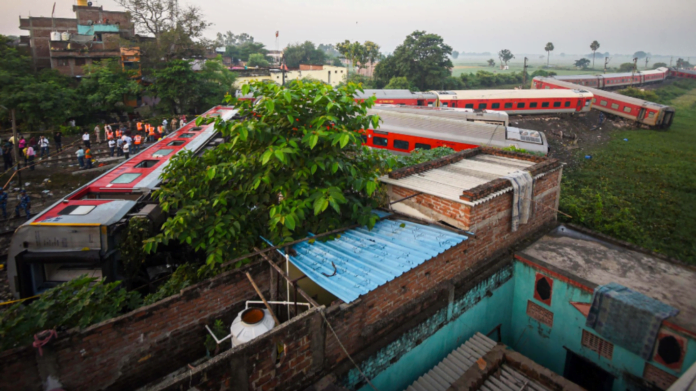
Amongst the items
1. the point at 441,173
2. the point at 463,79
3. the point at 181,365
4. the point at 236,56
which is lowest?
the point at 181,365

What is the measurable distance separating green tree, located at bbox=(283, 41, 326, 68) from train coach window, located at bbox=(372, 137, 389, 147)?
181ft

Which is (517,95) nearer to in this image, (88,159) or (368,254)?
(368,254)

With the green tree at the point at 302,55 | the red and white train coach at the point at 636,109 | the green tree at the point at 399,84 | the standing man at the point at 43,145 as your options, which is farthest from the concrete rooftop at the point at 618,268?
the green tree at the point at 302,55

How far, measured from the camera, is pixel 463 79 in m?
58.0

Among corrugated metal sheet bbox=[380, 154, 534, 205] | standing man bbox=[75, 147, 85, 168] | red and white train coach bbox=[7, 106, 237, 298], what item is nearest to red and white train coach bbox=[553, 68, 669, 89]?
corrugated metal sheet bbox=[380, 154, 534, 205]

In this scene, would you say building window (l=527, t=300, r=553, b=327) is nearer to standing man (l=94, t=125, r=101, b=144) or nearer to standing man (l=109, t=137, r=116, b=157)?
standing man (l=109, t=137, r=116, b=157)

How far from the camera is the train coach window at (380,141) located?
A: 18.6m

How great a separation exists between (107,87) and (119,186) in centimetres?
1965

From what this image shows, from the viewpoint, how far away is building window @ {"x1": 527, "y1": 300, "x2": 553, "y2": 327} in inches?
311

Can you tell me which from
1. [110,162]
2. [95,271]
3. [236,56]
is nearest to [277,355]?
[95,271]

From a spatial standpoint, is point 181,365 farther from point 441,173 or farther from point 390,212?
point 441,173

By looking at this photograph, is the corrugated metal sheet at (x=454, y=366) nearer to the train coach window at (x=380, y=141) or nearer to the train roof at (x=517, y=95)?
the train coach window at (x=380, y=141)

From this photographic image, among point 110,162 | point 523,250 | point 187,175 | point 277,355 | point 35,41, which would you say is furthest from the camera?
point 35,41

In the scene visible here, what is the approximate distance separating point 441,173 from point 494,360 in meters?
4.16
